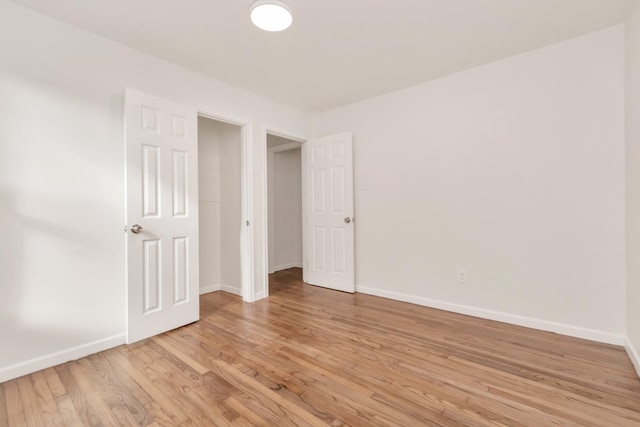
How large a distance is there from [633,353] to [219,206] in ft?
13.9

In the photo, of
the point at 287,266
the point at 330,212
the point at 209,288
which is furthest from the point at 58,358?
the point at 287,266

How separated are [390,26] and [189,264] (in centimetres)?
268

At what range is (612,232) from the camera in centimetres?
225

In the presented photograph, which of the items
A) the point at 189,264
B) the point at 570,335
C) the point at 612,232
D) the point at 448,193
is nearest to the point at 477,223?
the point at 448,193

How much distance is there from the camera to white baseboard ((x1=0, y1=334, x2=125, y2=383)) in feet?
5.99

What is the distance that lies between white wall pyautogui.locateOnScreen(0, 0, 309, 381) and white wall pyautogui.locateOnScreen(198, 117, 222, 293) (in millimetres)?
1339

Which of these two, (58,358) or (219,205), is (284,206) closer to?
(219,205)

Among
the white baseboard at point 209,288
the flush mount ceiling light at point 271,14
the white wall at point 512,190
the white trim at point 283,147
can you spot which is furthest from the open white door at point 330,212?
the flush mount ceiling light at point 271,14

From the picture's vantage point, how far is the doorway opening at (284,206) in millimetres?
5180

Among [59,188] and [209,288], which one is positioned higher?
[59,188]

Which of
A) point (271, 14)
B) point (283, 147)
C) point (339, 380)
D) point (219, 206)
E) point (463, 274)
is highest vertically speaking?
point (271, 14)

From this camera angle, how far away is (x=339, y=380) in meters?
1.78

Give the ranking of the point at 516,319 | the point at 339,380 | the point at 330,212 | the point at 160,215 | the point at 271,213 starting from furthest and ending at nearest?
the point at 271,213 → the point at 330,212 → the point at 516,319 → the point at 160,215 → the point at 339,380

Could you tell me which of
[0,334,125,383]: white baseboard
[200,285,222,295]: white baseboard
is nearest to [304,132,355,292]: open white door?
[200,285,222,295]: white baseboard
